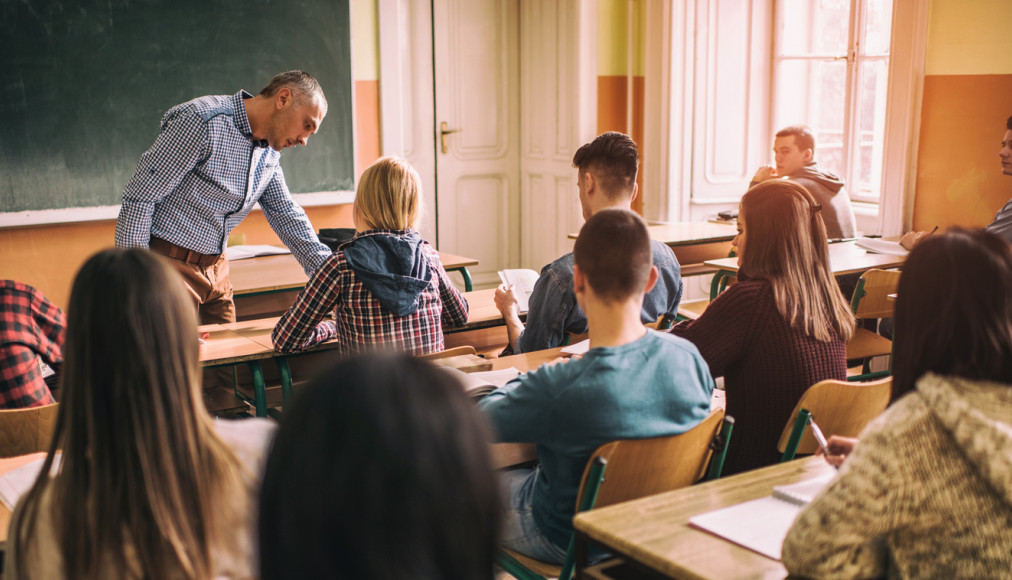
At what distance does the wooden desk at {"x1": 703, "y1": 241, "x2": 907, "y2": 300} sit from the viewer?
13.5 ft

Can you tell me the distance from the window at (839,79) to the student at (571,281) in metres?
2.94

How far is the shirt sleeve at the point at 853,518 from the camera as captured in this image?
3.99 ft

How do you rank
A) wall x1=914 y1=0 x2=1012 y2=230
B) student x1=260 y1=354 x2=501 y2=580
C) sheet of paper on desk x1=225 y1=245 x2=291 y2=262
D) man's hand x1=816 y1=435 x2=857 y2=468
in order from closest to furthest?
student x1=260 y1=354 x2=501 y2=580, man's hand x1=816 y1=435 x2=857 y2=468, sheet of paper on desk x1=225 y1=245 x2=291 y2=262, wall x1=914 y1=0 x2=1012 y2=230

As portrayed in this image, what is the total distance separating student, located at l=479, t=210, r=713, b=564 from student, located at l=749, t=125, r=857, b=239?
3006mm

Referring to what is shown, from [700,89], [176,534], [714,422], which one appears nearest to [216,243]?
[714,422]

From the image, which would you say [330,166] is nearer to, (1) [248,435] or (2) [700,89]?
(2) [700,89]

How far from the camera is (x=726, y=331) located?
7.72 feet

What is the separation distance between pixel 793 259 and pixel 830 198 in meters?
2.62

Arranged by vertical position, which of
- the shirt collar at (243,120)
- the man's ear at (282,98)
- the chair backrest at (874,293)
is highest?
the man's ear at (282,98)

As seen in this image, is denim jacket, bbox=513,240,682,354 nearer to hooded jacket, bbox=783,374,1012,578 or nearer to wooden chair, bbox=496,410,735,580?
wooden chair, bbox=496,410,735,580

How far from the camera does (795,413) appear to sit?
6.64ft

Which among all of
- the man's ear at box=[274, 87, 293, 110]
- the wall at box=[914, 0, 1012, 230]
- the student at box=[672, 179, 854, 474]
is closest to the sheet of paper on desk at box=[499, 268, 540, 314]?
the man's ear at box=[274, 87, 293, 110]

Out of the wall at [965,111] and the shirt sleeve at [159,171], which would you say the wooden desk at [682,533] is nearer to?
the shirt sleeve at [159,171]

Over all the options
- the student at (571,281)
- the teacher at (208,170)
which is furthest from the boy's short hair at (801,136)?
the teacher at (208,170)
